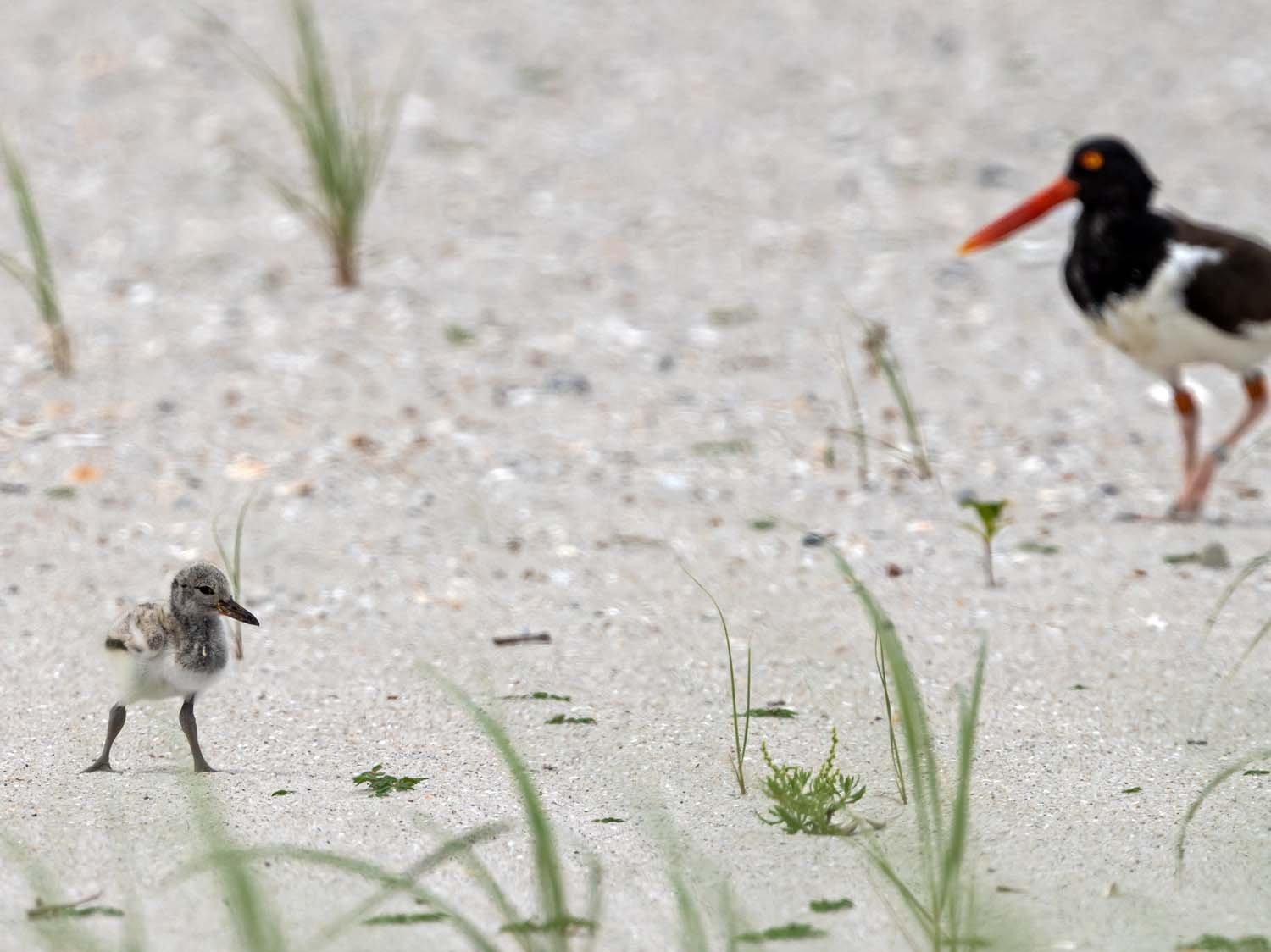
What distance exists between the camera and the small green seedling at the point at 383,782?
304 centimetres

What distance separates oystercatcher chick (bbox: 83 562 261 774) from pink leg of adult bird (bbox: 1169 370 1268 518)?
9.56ft

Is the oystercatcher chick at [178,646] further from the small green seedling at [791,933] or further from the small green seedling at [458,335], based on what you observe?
the small green seedling at [458,335]

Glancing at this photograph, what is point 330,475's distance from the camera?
514 cm

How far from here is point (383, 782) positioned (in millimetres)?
3078

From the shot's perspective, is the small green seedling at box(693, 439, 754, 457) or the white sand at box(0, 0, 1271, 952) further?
the small green seedling at box(693, 439, 754, 457)

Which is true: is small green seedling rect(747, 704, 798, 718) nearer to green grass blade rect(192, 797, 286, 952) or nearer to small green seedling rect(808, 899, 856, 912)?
small green seedling rect(808, 899, 856, 912)

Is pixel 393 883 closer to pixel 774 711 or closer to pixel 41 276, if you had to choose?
pixel 774 711

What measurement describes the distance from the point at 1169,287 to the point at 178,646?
A: 3.18 metres

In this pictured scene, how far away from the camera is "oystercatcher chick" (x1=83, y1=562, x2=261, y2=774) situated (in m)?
3.13

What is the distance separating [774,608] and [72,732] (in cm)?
168

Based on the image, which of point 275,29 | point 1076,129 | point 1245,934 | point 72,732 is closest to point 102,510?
point 72,732

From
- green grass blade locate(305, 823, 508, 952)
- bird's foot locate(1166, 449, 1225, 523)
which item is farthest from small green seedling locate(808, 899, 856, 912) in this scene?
bird's foot locate(1166, 449, 1225, 523)

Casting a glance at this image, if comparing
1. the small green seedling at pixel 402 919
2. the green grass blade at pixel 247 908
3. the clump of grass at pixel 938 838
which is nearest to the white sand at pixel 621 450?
the small green seedling at pixel 402 919

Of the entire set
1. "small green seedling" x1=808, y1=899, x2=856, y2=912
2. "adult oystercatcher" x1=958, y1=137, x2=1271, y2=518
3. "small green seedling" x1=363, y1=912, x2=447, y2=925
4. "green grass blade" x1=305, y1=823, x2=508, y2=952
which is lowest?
"small green seedling" x1=363, y1=912, x2=447, y2=925
